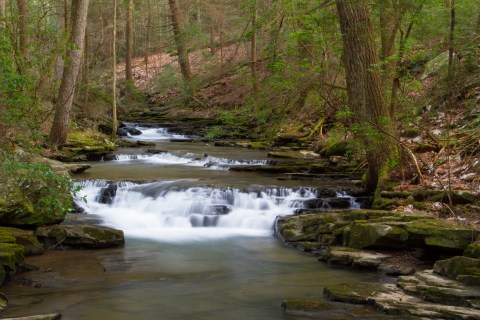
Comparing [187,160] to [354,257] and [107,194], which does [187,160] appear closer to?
[107,194]

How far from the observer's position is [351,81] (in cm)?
1094

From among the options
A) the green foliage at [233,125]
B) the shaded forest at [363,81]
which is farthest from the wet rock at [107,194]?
the green foliage at [233,125]

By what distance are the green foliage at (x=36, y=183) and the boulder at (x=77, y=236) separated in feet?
1.74

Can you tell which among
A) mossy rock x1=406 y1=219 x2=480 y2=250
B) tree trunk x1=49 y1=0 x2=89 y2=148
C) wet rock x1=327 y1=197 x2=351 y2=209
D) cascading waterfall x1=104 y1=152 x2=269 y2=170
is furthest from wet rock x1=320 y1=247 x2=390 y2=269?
tree trunk x1=49 y1=0 x2=89 y2=148

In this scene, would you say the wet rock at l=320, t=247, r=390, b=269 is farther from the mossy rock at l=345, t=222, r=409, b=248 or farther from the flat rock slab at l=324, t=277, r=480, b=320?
the flat rock slab at l=324, t=277, r=480, b=320


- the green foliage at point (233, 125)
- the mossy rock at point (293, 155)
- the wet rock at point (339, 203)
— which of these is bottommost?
the wet rock at point (339, 203)

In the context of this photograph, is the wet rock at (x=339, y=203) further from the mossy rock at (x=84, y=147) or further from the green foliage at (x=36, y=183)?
the mossy rock at (x=84, y=147)

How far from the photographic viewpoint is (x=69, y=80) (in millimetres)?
16094

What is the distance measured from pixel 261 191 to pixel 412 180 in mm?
3345

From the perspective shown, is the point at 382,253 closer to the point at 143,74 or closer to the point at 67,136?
the point at 67,136

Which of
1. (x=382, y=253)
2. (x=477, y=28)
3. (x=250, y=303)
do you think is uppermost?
(x=477, y=28)

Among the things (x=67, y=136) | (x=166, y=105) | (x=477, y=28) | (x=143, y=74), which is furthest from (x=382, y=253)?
(x=143, y=74)

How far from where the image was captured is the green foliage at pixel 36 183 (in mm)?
7043

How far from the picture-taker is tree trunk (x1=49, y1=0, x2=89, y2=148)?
52.1 feet
